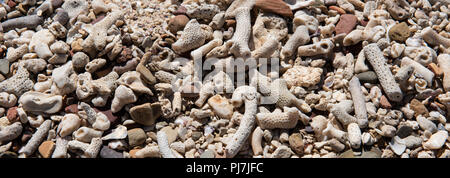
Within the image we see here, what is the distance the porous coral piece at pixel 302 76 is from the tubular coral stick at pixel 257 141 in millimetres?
447

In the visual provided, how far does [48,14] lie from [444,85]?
10.9 feet

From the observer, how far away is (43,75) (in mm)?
2662

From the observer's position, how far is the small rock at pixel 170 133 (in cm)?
246

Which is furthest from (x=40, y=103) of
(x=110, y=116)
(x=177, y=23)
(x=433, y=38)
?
(x=433, y=38)

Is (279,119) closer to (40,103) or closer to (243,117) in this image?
(243,117)

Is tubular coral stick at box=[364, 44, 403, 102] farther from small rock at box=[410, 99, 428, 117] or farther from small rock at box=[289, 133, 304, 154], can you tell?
small rock at box=[289, 133, 304, 154]

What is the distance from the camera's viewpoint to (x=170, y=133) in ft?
8.17

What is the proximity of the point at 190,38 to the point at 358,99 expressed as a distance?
1.33m

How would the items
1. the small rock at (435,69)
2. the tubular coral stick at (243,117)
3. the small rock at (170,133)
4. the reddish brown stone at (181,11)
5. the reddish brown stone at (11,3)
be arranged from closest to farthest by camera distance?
the tubular coral stick at (243,117) < the small rock at (170,133) < the small rock at (435,69) < the reddish brown stone at (181,11) < the reddish brown stone at (11,3)

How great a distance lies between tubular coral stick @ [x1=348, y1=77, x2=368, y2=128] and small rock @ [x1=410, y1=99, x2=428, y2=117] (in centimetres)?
39

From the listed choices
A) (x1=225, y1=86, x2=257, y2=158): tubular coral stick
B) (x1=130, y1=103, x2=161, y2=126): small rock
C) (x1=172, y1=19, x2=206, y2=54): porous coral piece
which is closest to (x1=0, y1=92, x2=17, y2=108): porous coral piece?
(x1=130, y1=103, x2=161, y2=126): small rock

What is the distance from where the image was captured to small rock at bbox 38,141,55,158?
2.39 metres

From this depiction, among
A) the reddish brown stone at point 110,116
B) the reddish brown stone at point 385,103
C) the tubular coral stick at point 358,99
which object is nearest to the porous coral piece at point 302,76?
the tubular coral stick at point 358,99

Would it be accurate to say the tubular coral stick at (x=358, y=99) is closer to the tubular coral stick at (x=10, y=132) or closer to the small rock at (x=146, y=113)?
the small rock at (x=146, y=113)
